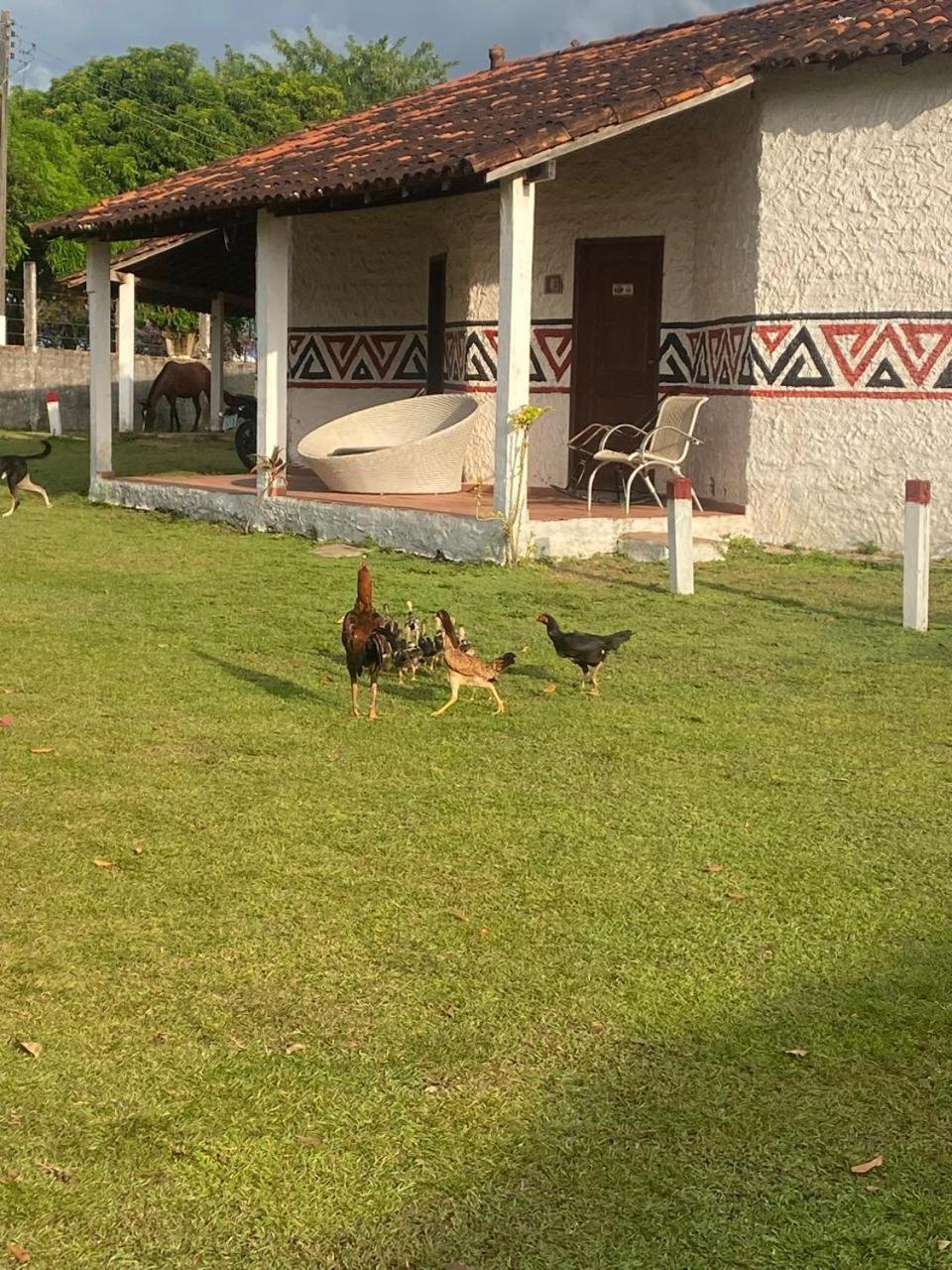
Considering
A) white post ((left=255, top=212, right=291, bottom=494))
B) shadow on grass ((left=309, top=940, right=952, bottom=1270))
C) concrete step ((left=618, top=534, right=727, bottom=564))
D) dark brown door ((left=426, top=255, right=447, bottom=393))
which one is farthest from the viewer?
dark brown door ((left=426, top=255, right=447, bottom=393))

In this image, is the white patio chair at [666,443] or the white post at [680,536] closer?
the white post at [680,536]

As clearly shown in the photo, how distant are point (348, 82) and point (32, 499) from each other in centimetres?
5204

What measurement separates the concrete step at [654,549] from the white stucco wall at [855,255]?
43.6 inches

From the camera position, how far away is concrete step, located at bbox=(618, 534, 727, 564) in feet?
34.0

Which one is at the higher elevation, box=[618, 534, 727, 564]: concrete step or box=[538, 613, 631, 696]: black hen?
box=[618, 534, 727, 564]: concrete step

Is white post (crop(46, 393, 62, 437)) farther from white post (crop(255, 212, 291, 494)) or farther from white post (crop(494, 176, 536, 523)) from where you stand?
white post (crop(494, 176, 536, 523))

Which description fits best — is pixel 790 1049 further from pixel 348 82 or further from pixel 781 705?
pixel 348 82

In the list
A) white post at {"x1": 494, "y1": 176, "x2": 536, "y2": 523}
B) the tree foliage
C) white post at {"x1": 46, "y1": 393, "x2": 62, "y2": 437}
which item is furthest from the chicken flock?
the tree foliage

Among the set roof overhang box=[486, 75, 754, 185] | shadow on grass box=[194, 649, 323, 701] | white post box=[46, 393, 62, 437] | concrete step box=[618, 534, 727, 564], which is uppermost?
roof overhang box=[486, 75, 754, 185]

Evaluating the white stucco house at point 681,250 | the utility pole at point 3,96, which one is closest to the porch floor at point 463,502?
the white stucco house at point 681,250

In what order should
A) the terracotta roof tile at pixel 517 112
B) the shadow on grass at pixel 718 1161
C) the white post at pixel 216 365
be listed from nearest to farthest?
the shadow on grass at pixel 718 1161
the terracotta roof tile at pixel 517 112
the white post at pixel 216 365

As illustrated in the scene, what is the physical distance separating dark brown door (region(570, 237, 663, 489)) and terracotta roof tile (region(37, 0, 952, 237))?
67.7 inches

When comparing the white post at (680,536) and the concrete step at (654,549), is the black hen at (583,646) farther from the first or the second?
the concrete step at (654,549)

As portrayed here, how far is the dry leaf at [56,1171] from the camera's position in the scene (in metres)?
2.40
